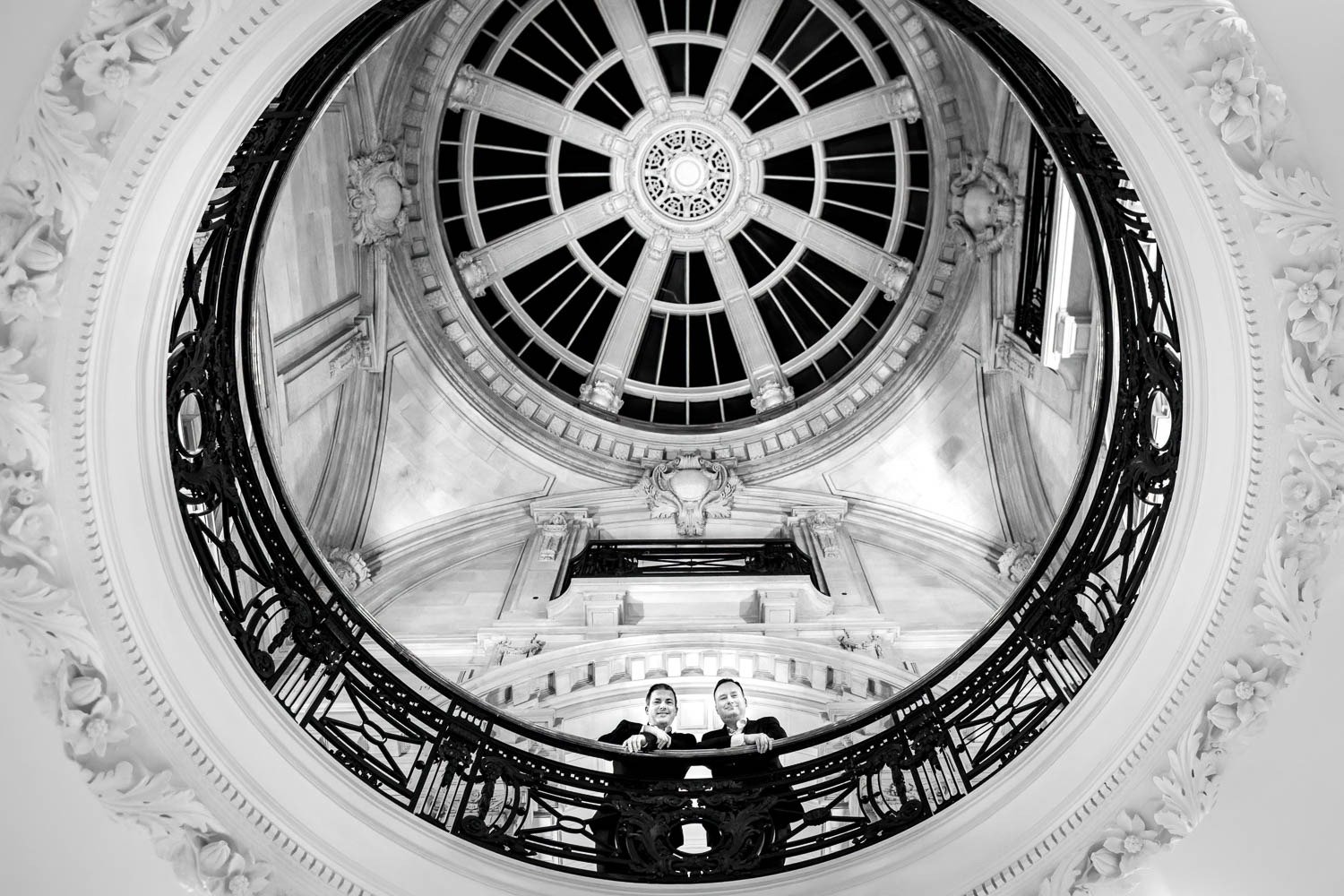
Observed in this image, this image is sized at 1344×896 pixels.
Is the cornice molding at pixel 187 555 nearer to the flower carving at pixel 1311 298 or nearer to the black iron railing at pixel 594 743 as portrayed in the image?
the flower carving at pixel 1311 298

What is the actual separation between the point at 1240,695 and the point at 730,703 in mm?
3075

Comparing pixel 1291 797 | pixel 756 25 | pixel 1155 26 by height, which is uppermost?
pixel 756 25

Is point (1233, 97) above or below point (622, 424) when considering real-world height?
below

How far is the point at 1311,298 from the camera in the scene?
497 centimetres

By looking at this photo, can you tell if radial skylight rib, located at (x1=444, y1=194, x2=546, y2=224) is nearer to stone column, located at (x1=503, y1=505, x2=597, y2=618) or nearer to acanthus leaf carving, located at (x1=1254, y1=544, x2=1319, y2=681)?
stone column, located at (x1=503, y1=505, x2=597, y2=618)

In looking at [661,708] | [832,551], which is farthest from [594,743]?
[832,551]

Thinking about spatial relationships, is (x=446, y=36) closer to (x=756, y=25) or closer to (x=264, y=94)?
(x=756, y=25)

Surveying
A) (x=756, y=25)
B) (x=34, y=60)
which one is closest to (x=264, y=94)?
(x=34, y=60)

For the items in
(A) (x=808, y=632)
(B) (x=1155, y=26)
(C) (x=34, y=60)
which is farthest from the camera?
(A) (x=808, y=632)

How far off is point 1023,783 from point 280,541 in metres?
4.26

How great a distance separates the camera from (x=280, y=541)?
687 centimetres

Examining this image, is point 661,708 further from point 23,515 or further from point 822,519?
point 822,519

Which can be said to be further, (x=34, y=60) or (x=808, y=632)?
(x=808, y=632)

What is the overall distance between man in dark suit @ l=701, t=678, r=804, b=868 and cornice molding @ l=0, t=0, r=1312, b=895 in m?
0.41
